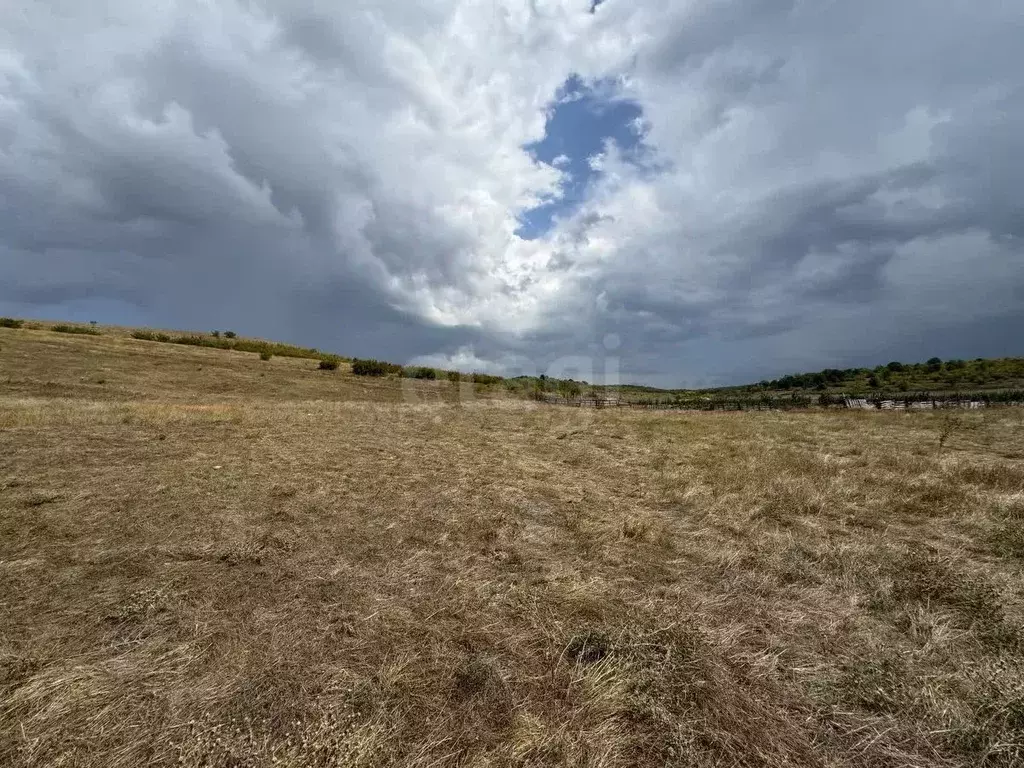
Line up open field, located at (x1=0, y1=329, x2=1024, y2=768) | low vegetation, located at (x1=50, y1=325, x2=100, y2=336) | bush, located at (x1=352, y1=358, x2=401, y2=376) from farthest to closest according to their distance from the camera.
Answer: bush, located at (x1=352, y1=358, x2=401, y2=376) → low vegetation, located at (x1=50, y1=325, x2=100, y2=336) → open field, located at (x1=0, y1=329, x2=1024, y2=768)

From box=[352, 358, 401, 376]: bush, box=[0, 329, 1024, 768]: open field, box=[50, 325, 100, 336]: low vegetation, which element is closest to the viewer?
box=[0, 329, 1024, 768]: open field

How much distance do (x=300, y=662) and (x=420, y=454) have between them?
841cm

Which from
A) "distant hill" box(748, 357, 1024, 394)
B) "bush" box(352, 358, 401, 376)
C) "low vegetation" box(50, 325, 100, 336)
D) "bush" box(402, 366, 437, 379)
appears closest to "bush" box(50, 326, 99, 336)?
"low vegetation" box(50, 325, 100, 336)

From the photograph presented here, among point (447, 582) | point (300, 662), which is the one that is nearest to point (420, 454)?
point (447, 582)

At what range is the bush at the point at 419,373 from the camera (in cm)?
4125

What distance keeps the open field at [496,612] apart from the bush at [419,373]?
3060 cm

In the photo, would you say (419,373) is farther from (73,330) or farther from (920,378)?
(920,378)

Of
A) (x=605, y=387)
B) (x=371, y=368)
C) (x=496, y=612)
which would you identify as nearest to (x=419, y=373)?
(x=371, y=368)

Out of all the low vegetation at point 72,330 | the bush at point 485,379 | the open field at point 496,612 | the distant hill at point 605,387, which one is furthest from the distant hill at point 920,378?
the low vegetation at point 72,330

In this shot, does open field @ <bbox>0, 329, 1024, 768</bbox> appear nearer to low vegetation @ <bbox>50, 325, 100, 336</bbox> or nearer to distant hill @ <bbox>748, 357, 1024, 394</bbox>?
low vegetation @ <bbox>50, 325, 100, 336</bbox>

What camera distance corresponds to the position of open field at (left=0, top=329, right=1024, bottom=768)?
2.78 metres

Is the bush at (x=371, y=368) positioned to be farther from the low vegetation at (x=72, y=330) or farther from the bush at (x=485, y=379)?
the low vegetation at (x=72, y=330)

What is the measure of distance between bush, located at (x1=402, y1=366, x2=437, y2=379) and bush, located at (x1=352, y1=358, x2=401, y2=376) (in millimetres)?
1064

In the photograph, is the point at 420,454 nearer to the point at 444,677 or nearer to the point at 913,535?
the point at 444,677
